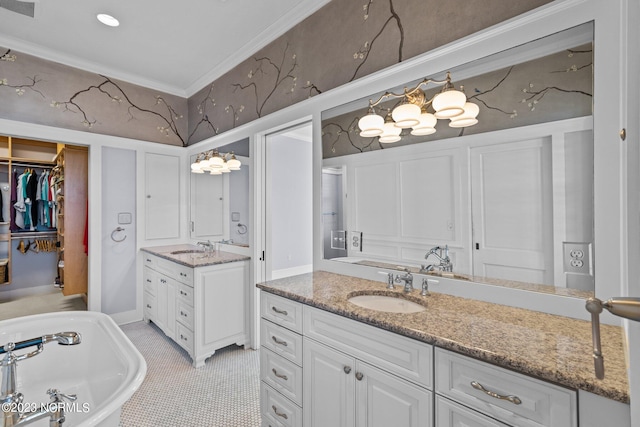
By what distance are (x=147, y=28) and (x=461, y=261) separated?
3.16 meters

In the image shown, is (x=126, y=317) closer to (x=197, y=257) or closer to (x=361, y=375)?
(x=197, y=257)

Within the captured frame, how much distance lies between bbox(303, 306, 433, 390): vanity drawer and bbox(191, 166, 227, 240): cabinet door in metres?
2.20

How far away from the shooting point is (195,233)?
3840 mm

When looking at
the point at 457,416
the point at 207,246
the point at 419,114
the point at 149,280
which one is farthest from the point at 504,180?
the point at 149,280

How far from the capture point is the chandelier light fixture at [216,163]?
3.20m

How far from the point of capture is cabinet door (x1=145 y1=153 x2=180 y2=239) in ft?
12.2

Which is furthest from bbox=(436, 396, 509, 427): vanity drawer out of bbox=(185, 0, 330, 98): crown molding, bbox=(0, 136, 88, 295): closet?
bbox=(0, 136, 88, 295): closet

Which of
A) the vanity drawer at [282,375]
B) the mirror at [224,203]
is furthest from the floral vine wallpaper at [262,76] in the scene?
the vanity drawer at [282,375]

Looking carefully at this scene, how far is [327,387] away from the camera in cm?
143

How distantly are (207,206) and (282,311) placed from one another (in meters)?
2.35

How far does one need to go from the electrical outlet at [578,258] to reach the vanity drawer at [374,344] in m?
0.70

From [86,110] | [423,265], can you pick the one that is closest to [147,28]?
[86,110]

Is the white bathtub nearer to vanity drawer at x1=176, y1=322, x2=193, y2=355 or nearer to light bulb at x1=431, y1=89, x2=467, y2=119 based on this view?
vanity drawer at x1=176, y1=322, x2=193, y2=355

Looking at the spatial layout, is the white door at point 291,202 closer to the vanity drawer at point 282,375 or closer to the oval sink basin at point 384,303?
the vanity drawer at point 282,375
